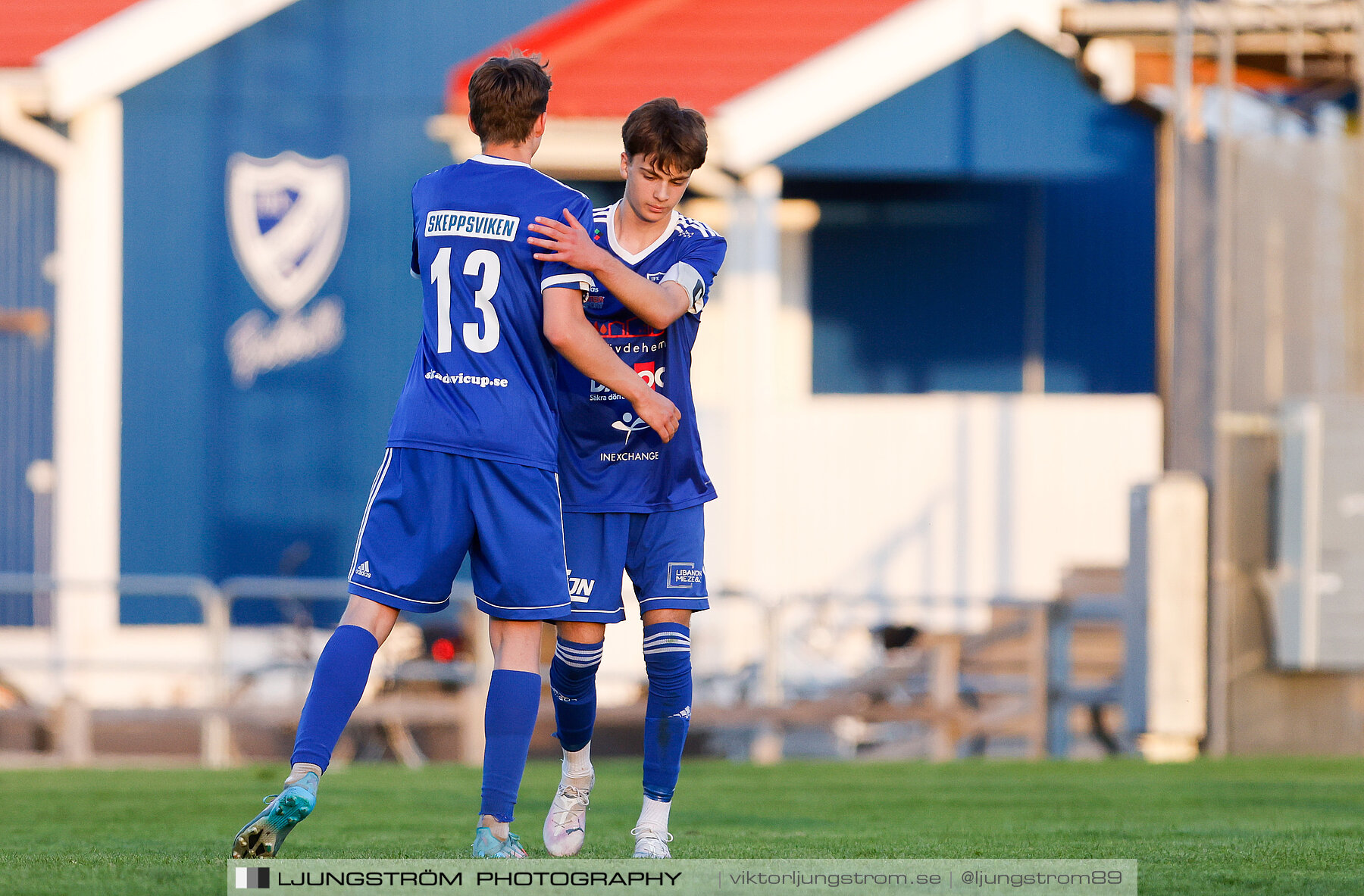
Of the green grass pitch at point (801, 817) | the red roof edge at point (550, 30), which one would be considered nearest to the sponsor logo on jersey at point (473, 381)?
the green grass pitch at point (801, 817)

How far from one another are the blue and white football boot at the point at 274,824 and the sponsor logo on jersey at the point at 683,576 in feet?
4.13

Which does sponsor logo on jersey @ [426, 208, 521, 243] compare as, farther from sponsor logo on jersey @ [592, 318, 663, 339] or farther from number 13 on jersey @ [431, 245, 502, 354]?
sponsor logo on jersey @ [592, 318, 663, 339]

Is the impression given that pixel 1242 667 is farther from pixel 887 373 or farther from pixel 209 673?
pixel 209 673

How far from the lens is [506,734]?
4555 mm

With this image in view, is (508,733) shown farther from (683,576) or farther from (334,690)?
(683,576)

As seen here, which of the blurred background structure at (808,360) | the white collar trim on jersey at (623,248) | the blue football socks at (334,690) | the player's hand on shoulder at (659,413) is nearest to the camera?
the blue football socks at (334,690)

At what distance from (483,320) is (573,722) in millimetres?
1235

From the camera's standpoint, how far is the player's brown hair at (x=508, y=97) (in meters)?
4.56

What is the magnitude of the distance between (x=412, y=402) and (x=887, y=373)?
11.9 m

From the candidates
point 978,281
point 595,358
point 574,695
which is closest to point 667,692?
point 574,695

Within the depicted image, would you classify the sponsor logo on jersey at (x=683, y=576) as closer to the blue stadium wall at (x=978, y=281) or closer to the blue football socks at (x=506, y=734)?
the blue football socks at (x=506, y=734)

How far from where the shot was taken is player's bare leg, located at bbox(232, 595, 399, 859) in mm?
4059

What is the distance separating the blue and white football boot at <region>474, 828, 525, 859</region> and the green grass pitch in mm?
304

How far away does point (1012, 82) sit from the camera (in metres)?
13.8
